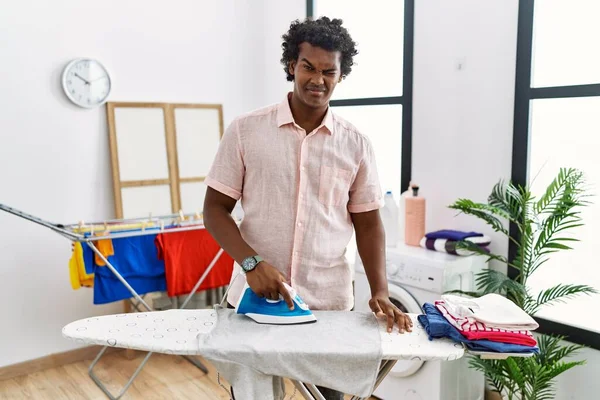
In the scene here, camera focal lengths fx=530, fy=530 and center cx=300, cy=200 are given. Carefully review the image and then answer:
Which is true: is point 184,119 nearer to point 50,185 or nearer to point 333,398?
point 50,185

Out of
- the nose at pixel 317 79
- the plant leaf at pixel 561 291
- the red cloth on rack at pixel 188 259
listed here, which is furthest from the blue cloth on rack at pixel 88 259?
the plant leaf at pixel 561 291

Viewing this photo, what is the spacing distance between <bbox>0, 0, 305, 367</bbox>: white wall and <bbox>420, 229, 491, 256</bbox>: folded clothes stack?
69.7 inches

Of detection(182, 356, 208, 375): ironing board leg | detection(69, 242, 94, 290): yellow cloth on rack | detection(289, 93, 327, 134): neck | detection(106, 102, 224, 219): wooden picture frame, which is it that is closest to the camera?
detection(289, 93, 327, 134): neck

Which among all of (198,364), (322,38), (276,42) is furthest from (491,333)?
(276,42)

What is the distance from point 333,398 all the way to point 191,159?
2187 millimetres

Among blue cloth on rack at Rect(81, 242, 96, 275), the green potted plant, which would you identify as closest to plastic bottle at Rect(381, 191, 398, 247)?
the green potted plant

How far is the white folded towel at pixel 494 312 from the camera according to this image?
1.27 m

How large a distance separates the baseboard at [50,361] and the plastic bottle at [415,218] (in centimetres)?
192

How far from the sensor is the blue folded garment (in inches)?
94.7

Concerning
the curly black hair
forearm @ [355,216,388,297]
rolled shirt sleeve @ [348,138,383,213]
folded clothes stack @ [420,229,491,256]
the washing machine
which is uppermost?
the curly black hair

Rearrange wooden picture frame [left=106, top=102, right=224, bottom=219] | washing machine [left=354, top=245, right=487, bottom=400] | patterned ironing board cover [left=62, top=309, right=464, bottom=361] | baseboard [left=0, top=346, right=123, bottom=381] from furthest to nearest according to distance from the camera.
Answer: wooden picture frame [left=106, top=102, right=224, bottom=219]
baseboard [left=0, top=346, right=123, bottom=381]
washing machine [left=354, top=245, right=487, bottom=400]
patterned ironing board cover [left=62, top=309, right=464, bottom=361]

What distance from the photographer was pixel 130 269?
8.65 feet

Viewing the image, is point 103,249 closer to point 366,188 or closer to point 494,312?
point 366,188

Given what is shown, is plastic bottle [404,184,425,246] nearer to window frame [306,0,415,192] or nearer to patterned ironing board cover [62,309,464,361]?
window frame [306,0,415,192]
